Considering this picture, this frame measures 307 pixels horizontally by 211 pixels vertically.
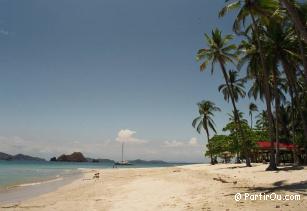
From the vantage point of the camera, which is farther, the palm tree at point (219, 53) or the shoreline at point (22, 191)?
the palm tree at point (219, 53)

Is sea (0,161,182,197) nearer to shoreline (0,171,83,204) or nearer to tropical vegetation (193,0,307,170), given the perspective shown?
shoreline (0,171,83,204)

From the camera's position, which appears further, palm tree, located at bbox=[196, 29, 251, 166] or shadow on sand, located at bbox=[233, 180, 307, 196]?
palm tree, located at bbox=[196, 29, 251, 166]

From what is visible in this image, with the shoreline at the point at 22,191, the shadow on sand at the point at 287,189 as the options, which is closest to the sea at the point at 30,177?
the shoreline at the point at 22,191

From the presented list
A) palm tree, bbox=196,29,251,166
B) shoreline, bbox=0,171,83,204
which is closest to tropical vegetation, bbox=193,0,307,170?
palm tree, bbox=196,29,251,166

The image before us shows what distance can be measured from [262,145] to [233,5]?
25.3m

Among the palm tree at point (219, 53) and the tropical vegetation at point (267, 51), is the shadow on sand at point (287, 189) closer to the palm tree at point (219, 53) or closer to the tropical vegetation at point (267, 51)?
the tropical vegetation at point (267, 51)

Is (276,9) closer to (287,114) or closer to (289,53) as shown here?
(289,53)

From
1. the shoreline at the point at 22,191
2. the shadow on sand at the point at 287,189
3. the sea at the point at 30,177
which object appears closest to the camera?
the shadow on sand at the point at 287,189

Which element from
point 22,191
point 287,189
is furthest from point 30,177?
point 287,189

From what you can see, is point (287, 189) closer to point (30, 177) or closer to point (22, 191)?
point (22, 191)

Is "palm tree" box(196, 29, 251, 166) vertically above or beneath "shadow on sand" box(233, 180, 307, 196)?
above

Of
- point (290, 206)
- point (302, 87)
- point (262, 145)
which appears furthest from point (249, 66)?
point (290, 206)

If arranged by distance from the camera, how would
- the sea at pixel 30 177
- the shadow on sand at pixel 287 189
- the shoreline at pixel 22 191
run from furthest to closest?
the sea at pixel 30 177, the shoreline at pixel 22 191, the shadow on sand at pixel 287 189

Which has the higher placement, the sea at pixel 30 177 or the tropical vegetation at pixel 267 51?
the tropical vegetation at pixel 267 51
